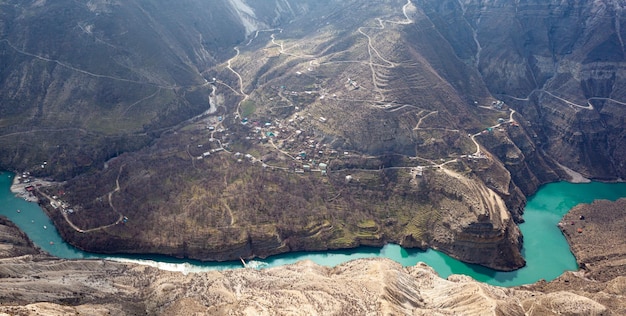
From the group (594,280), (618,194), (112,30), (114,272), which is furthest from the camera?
(112,30)

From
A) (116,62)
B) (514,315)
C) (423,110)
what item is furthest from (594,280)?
(116,62)

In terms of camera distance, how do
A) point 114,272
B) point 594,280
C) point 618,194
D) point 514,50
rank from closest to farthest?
point 114,272, point 594,280, point 618,194, point 514,50

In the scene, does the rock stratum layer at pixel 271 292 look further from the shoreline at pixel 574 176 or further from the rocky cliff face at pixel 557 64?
the rocky cliff face at pixel 557 64

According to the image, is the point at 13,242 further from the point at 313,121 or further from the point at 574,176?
the point at 574,176

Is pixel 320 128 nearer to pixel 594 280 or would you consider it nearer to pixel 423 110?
pixel 423 110

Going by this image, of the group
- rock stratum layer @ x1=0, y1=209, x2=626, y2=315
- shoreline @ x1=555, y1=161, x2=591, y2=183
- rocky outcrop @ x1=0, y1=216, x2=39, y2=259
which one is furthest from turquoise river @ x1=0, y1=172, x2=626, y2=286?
shoreline @ x1=555, y1=161, x2=591, y2=183
